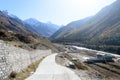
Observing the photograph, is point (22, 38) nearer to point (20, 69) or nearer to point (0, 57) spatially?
point (20, 69)

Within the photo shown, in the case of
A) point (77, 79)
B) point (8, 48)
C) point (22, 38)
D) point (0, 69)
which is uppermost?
point (22, 38)

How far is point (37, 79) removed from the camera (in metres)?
26.5

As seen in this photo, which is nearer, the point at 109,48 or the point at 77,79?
the point at 77,79

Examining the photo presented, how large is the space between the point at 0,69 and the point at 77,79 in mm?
10253

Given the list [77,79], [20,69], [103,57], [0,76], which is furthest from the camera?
[103,57]

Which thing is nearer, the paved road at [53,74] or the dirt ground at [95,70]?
the paved road at [53,74]

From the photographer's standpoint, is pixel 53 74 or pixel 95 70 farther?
pixel 95 70

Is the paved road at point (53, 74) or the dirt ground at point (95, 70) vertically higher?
the paved road at point (53, 74)

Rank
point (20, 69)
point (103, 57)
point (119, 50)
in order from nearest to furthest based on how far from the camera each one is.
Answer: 1. point (20, 69)
2. point (103, 57)
3. point (119, 50)

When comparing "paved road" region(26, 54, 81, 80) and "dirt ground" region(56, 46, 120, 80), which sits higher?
"paved road" region(26, 54, 81, 80)

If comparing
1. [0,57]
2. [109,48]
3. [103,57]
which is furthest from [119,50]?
[0,57]

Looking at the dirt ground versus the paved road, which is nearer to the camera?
the paved road

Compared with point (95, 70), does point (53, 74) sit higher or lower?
higher

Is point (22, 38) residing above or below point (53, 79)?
above
